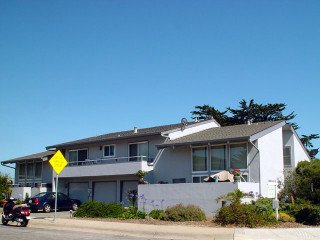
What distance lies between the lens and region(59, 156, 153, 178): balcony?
3089cm

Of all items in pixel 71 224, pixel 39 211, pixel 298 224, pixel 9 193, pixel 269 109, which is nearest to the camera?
pixel 298 224

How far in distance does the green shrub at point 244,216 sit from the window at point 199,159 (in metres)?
8.68

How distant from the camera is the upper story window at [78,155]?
124 ft

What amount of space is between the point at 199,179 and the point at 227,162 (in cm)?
235

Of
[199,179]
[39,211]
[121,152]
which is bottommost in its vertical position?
[39,211]

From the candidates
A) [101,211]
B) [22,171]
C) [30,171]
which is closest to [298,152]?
[101,211]

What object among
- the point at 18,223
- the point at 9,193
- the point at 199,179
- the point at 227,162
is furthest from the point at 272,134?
the point at 9,193

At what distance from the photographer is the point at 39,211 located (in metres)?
31.3

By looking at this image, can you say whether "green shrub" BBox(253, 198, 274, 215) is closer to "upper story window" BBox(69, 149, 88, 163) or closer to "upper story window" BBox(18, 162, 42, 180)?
"upper story window" BBox(69, 149, 88, 163)

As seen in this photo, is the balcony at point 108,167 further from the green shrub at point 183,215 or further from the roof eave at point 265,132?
the green shrub at point 183,215

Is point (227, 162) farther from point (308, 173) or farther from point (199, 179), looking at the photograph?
point (308, 173)

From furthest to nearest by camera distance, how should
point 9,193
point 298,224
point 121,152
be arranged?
point 9,193
point 121,152
point 298,224

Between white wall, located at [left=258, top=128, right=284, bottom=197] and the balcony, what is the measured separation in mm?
8241

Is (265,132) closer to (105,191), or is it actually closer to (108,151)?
(108,151)
